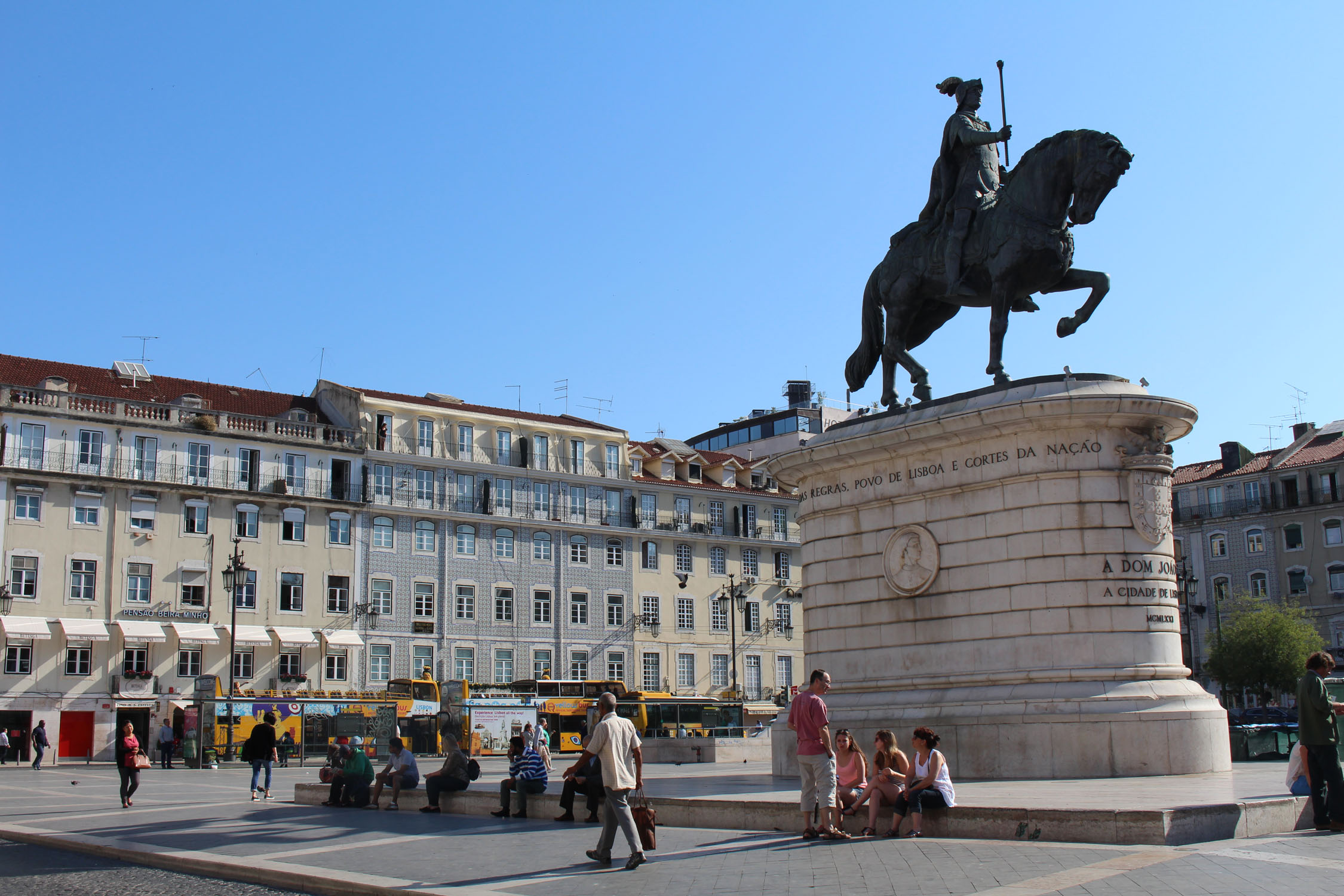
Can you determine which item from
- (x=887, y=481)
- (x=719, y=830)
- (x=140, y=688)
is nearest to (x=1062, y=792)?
(x=719, y=830)

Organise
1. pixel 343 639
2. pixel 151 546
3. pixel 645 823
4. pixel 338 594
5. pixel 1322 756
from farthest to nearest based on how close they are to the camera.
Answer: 1. pixel 338 594
2. pixel 343 639
3. pixel 151 546
4. pixel 645 823
5. pixel 1322 756

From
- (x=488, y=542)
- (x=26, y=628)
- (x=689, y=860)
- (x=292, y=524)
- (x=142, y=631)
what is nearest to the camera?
(x=689, y=860)

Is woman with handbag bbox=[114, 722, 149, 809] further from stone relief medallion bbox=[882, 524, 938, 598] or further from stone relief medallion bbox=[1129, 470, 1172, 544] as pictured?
stone relief medallion bbox=[1129, 470, 1172, 544]

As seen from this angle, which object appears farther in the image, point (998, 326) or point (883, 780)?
point (998, 326)

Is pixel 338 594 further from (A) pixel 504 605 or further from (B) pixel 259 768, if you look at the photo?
(B) pixel 259 768

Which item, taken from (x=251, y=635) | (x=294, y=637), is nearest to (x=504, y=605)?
(x=294, y=637)

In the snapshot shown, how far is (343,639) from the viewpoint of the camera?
→ 201 ft

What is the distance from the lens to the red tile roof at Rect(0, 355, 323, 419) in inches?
2388

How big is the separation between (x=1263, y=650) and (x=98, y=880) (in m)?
59.7

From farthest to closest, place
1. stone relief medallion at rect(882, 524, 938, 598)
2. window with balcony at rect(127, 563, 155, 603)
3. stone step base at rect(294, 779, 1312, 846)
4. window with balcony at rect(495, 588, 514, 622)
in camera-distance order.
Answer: window with balcony at rect(495, 588, 514, 622) < window with balcony at rect(127, 563, 155, 603) < stone relief medallion at rect(882, 524, 938, 598) < stone step base at rect(294, 779, 1312, 846)

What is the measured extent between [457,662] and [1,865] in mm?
51974

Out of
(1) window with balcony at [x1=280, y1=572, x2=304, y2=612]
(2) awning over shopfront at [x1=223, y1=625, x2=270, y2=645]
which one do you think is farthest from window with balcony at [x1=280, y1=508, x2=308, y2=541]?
(2) awning over shopfront at [x1=223, y1=625, x2=270, y2=645]

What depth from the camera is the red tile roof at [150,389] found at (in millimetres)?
60656

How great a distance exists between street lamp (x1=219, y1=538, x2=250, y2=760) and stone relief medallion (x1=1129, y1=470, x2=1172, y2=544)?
3374cm
